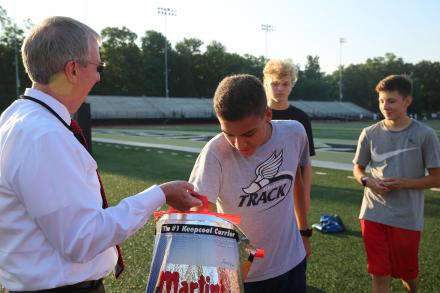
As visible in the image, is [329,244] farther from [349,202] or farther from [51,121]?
[51,121]

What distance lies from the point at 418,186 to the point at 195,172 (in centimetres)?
203

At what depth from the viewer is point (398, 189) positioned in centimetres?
338

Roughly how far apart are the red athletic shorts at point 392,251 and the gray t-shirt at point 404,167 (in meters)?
0.07

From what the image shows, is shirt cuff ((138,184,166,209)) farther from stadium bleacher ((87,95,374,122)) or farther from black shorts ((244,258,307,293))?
stadium bleacher ((87,95,374,122))

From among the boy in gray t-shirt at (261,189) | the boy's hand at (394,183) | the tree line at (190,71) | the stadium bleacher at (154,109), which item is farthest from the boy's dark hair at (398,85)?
the tree line at (190,71)

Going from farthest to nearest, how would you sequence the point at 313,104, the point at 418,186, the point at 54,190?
the point at 313,104 → the point at 418,186 → the point at 54,190

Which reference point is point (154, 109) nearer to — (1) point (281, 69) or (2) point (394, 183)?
(1) point (281, 69)

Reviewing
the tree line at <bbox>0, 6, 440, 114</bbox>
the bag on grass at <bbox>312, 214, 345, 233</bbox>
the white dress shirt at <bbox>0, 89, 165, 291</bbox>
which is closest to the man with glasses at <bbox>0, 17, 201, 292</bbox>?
the white dress shirt at <bbox>0, 89, 165, 291</bbox>

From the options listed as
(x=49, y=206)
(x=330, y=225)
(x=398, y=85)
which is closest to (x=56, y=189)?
(x=49, y=206)

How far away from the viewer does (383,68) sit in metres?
99.1

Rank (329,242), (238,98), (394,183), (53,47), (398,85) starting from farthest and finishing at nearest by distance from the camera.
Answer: (329,242)
(398,85)
(394,183)
(238,98)
(53,47)

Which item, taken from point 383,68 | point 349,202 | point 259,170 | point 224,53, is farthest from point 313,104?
point 259,170

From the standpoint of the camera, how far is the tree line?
52538 mm

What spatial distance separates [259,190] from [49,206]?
104 centimetres
